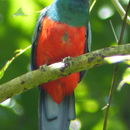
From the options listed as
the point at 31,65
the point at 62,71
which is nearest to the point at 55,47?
the point at 31,65

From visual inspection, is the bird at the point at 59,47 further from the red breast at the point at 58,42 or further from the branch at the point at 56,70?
the branch at the point at 56,70

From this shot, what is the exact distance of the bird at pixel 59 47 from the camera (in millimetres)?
4199

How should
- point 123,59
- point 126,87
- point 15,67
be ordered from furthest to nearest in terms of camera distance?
point 126,87 → point 15,67 → point 123,59

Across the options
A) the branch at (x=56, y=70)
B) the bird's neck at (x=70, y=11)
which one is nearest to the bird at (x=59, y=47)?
the bird's neck at (x=70, y=11)

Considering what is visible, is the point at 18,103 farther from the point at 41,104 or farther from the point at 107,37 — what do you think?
the point at 107,37

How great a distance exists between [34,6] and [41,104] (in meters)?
1.06

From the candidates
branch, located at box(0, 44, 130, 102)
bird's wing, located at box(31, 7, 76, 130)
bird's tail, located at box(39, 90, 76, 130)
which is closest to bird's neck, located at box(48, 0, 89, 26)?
bird's wing, located at box(31, 7, 76, 130)

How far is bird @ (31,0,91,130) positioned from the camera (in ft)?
13.8

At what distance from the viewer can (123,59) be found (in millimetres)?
2434

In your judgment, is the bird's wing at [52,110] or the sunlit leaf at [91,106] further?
the sunlit leaf at [91,106]

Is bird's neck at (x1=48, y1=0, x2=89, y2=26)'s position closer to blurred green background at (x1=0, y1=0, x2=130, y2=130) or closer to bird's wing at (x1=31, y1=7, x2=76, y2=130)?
bird's wing at (x1=31, y1=7, x2=76, y2=130)

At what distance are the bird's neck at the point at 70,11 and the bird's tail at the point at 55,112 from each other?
2.69 feet

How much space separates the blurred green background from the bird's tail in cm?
38

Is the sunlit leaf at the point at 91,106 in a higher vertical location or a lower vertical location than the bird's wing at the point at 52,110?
higher
